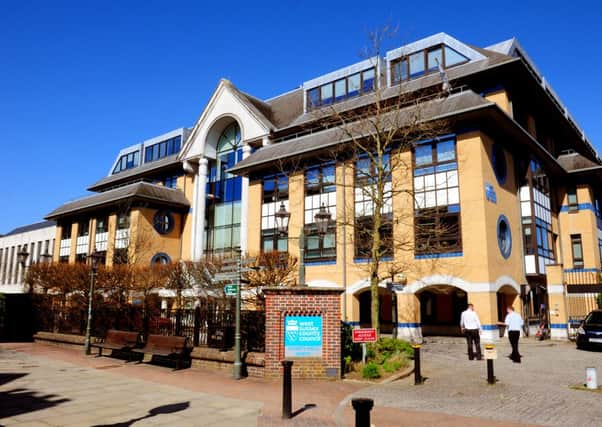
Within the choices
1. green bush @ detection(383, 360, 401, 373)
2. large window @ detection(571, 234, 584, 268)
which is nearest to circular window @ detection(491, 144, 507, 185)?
large window @ detection(571, 234, 584, 268)

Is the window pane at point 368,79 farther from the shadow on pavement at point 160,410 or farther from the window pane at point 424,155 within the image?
the shadow on pavement at point 160,410

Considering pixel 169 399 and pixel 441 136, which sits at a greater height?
pixel 441 136

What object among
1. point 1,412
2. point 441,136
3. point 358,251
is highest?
point 441,136

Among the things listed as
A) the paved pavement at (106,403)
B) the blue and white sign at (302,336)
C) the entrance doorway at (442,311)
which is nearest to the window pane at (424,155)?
the entrance doorway at (442,311)

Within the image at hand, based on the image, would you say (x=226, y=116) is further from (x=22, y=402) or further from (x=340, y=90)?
(x=22, y=402)

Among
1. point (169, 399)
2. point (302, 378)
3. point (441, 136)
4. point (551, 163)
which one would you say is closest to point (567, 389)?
point (302, 378)

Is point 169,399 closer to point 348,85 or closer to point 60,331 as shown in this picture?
point 60,331

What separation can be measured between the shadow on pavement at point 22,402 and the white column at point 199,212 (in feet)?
80.8

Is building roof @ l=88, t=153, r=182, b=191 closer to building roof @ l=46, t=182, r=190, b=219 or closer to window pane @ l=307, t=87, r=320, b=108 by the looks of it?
building roof @ l=46, t=182, r=190, b=219

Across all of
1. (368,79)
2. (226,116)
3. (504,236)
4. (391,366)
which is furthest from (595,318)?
(226,116)

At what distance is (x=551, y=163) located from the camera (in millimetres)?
28484

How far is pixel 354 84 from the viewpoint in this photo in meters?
29.5

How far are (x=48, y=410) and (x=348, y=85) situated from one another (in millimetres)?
25325

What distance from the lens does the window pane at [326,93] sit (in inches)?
1210
